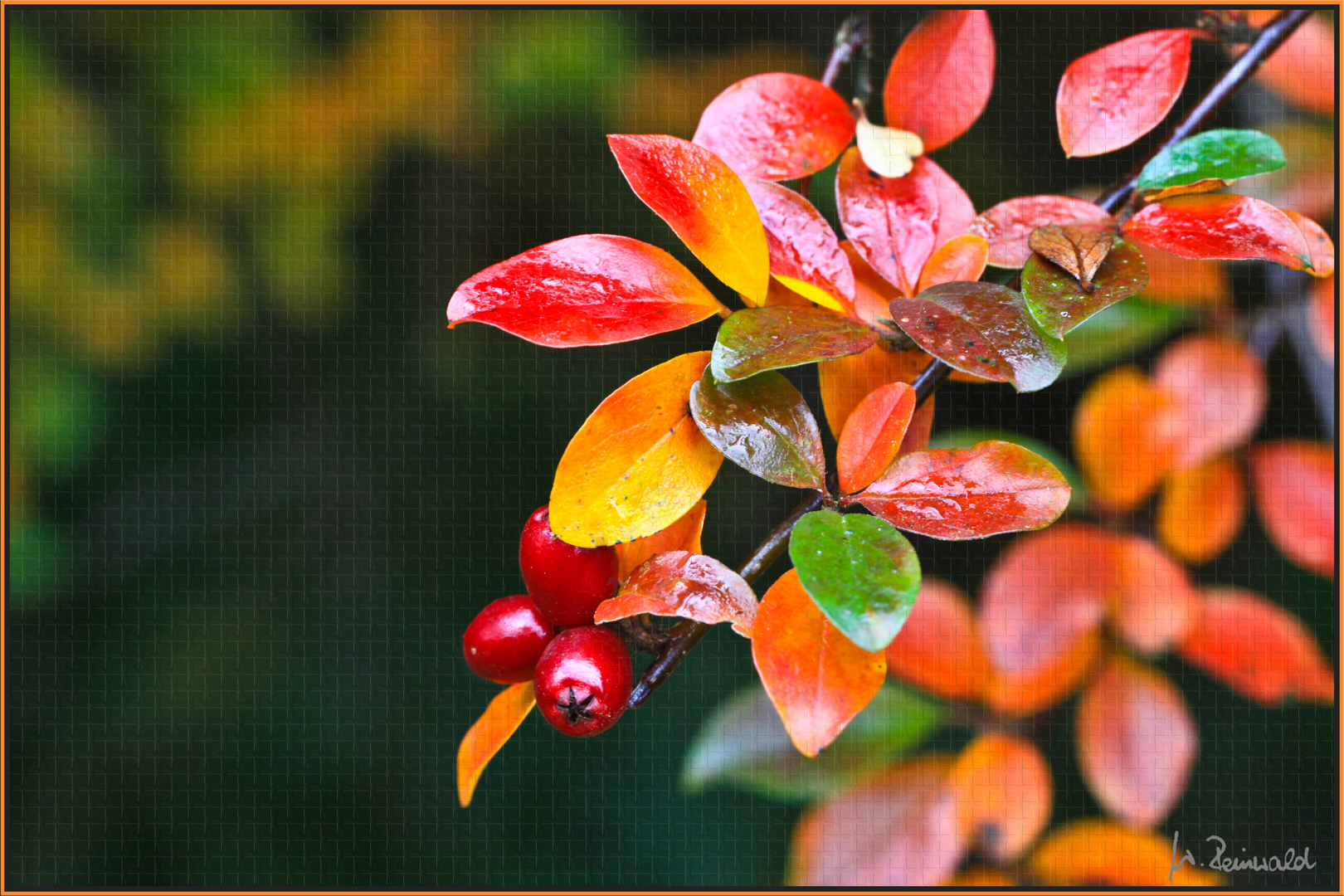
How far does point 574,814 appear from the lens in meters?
0.73

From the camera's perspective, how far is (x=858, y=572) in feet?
0.65

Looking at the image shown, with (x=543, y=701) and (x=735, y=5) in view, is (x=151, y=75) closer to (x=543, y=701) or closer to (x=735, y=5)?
(x=735, y=5)

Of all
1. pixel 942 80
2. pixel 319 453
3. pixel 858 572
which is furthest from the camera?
pixel 319 453

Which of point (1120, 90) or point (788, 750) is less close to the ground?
point (1120, 90)

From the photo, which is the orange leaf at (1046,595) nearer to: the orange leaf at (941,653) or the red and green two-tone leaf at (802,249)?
the orange leaf at (941,653)

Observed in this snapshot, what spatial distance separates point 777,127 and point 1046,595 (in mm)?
310

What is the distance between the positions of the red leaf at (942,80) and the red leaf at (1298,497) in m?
0.34

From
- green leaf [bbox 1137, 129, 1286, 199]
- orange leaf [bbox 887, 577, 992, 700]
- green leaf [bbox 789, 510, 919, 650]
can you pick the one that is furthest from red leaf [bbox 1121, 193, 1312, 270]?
orange leaf [bbox 887, 577, 992, 700]

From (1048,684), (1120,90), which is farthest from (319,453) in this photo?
(1120,90)

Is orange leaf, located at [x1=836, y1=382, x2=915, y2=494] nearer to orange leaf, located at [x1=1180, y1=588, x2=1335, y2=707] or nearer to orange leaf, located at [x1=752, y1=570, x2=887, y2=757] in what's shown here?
orange leaf, located at [x1=752, y1=570, x2=887, y2=757]

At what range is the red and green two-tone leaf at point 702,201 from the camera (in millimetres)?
230

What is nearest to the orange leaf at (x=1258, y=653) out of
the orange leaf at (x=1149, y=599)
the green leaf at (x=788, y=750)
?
the orange leaf at (x=1149, y=599)

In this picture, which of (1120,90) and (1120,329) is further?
(1120,329)

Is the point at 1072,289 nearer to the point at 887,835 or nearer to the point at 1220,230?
the point at 1220,230
